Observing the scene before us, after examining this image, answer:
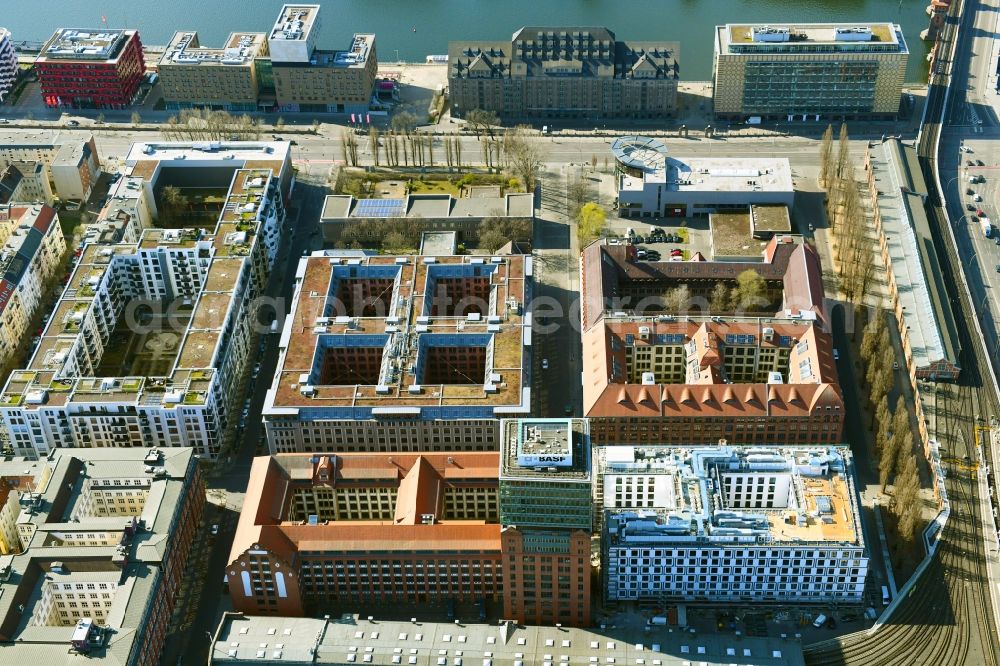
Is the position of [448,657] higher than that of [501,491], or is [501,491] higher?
[501,491]

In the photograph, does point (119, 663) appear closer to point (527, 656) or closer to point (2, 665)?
point (2, 665)

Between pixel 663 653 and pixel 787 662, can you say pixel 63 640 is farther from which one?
pixel 787 662

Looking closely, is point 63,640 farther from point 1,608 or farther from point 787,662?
point 787,662

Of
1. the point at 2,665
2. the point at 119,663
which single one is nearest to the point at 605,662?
the point at 119,663

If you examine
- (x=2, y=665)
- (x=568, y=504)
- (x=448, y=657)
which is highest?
(x=568, y=504)

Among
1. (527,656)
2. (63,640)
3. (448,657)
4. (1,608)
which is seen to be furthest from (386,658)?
(1,608)

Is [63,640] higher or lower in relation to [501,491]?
lower

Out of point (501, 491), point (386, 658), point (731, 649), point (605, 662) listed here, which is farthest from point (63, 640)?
point (731, 649)
